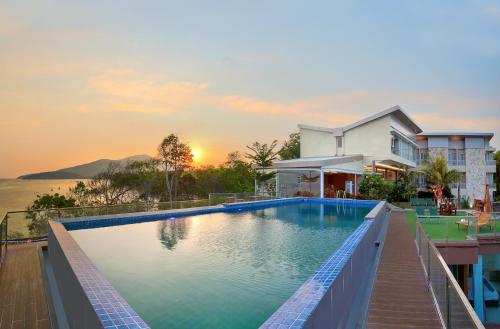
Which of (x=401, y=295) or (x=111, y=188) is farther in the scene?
(x=111, y=188)

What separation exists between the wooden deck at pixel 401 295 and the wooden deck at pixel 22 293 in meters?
5.00

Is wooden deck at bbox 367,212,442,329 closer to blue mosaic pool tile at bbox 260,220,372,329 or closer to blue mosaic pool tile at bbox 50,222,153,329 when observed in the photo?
blue mosaic pool tile at bbox 260,220,372,329

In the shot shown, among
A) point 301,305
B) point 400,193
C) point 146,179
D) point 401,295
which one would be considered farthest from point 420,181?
point 301,305

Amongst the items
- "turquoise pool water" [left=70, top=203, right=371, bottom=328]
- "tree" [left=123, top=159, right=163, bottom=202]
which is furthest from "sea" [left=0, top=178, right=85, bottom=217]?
"turquoise pool water" [left=70, top=203, right=371, bottom=328]

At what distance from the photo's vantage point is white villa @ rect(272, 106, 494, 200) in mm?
27188

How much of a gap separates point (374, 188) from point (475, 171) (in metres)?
23.1

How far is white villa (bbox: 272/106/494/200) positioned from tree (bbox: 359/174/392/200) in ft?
6.26

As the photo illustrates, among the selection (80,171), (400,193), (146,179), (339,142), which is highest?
(339,142)

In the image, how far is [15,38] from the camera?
13828mm

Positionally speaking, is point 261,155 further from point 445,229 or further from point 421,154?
point 421,154

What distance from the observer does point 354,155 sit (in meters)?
30.7

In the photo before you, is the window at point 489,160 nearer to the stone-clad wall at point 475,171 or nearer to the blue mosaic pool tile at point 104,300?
the stone-clad wall at point 475,171

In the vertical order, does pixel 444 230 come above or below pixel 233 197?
below

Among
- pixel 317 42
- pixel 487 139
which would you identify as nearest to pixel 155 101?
pixel 317 42
